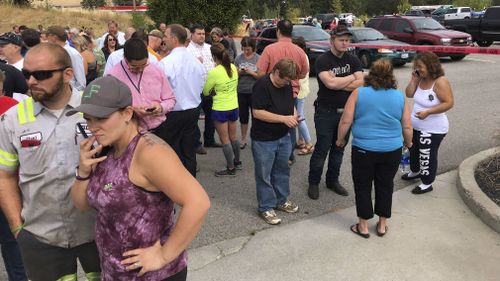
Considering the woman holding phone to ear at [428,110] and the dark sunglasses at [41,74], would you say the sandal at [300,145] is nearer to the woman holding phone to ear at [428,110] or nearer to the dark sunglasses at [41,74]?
the woman holding phone to ear at [428,110]

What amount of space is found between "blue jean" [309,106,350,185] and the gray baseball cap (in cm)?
320

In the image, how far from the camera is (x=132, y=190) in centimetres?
175

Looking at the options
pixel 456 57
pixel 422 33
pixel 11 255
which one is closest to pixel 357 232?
pixel 11 255

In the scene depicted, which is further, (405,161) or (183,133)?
(405,161)

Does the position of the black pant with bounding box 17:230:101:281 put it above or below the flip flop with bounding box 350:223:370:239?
above

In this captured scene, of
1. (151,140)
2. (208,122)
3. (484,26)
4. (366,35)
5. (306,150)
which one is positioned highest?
(151,140)

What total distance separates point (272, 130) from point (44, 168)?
7.77 ft

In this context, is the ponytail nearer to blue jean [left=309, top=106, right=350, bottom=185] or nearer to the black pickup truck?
blue jean [left=309, top=106, right=350, bottom=185]

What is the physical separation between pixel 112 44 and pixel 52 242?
301 inches

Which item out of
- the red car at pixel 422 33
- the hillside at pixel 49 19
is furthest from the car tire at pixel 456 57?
the hillside at pixel 49 19

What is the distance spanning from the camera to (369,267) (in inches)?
138

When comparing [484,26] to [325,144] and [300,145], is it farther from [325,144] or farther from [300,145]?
[325,144]

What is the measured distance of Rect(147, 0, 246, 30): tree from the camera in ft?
60.0

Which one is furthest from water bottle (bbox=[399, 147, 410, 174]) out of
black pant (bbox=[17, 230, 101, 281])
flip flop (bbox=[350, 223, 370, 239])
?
black pant (bbox=[17, 230, 101, 281])
